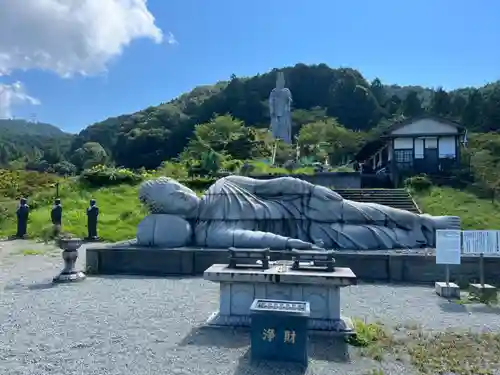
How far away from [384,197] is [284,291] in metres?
13.3

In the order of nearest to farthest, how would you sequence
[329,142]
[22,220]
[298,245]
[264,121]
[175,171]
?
[298,245]
[22,220]
[175,171]
[329,142]
[264,121]

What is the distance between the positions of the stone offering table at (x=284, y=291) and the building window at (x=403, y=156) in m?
22.7

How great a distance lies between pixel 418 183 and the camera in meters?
22.4

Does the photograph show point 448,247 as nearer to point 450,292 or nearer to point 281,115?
point 450,292

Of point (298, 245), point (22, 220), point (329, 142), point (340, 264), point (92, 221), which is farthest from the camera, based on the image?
point (329, 142)

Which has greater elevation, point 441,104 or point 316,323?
point 441,104

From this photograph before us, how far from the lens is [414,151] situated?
2622 cm

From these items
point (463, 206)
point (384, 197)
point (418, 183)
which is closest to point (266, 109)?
point (418, 183)

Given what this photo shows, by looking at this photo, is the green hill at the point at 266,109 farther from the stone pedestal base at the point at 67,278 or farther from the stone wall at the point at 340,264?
the stone pedestal base at the point at 67,278

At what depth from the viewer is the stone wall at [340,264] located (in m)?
7.80

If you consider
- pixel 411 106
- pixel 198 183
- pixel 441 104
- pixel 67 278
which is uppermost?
pixel 411 106

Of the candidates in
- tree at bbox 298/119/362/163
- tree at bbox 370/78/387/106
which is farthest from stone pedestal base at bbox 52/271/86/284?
tree at bbox 370/78/387/106

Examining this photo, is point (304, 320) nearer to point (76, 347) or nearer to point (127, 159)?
point (76, 347)

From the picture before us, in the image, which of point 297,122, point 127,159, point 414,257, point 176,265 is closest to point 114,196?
point 176,265
